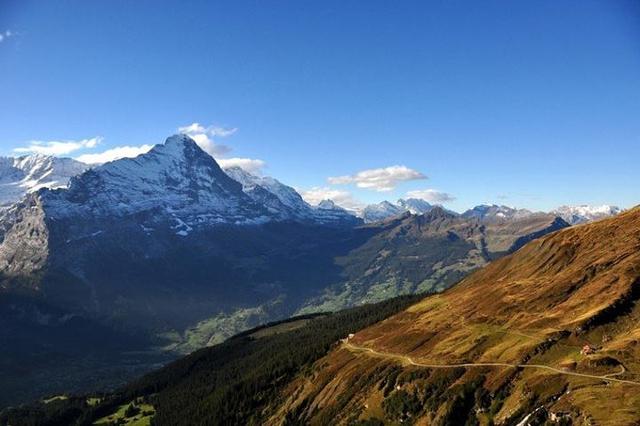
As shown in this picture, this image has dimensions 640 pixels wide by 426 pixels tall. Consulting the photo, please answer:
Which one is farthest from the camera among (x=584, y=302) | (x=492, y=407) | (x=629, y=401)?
(x=584, y=302)

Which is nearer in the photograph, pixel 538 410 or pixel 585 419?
pixel 585 419

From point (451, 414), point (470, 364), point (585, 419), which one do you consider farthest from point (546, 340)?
point (585, 419)

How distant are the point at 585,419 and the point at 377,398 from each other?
277 ft

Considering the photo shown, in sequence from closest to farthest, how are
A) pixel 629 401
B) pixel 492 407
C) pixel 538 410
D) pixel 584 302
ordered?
pixel 629 401
pixel 538 410
pixel 492 407
pixel 584 302

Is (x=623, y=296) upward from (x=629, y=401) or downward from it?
upward

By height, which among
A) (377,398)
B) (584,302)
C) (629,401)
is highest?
(584,302)

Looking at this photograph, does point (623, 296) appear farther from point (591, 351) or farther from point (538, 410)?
point (538, 410)

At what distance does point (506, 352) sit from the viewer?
178875 millimetres

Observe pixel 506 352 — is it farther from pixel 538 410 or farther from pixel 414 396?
pixel 538 410

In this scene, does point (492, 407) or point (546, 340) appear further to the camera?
point (546, 340)

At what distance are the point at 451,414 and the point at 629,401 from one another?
47.9 meters

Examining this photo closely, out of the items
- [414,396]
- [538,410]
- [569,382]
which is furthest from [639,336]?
[414,396]

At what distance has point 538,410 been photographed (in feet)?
449

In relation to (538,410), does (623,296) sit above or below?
above
